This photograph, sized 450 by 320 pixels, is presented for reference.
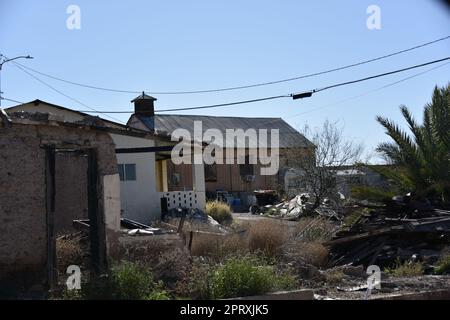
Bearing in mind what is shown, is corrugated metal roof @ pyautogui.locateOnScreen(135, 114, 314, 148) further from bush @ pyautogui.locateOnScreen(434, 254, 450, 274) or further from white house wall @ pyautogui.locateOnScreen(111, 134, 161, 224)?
bush @ pyautogui.locateOnScreen(434, 254, 450, 274)

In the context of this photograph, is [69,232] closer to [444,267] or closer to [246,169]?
[444,267]

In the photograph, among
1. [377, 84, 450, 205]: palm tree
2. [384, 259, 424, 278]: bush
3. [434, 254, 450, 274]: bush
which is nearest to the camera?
[384, 259, 424, 278]: bush

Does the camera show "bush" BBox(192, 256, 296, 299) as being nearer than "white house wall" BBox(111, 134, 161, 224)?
Yes

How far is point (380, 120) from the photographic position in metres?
16.6

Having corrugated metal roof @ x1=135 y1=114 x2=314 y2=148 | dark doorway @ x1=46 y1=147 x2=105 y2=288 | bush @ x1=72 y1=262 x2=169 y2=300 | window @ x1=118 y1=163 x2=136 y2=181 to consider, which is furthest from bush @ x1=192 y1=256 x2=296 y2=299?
corrugated metal roof @ x1=135 y1=114 x2=314 y2=148

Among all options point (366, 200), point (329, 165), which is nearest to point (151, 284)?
point (366, 200)

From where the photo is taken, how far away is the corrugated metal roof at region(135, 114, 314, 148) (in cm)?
3530

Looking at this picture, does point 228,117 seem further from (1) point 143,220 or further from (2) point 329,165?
(1) point 143,220

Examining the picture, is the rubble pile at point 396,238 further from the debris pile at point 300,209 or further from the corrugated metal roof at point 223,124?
the corrugated metal roof at point 223,124

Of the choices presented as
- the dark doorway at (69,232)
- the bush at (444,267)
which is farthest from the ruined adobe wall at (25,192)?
the bush at (444,267)

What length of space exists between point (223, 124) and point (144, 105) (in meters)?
8.91

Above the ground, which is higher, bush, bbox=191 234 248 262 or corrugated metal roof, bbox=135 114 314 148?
corrugated metal roof, bbox=135 114 314 148

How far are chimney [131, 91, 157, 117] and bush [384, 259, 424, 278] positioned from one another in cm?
2085
